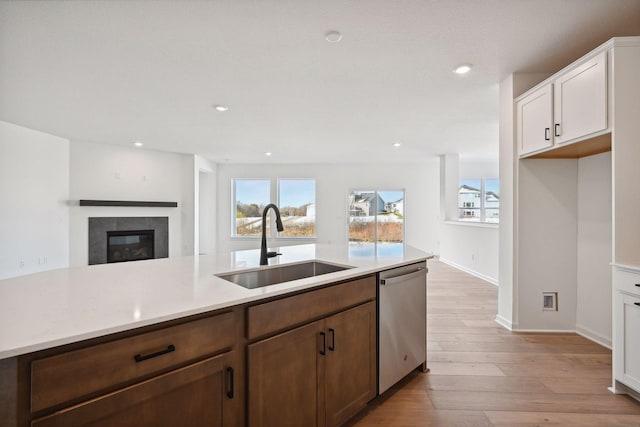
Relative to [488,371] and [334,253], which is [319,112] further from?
[488,371]

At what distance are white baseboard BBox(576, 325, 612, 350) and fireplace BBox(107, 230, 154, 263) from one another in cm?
728

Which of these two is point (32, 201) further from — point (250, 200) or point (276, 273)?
point (276, 273)

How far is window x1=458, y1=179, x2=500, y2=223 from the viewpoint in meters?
8.17

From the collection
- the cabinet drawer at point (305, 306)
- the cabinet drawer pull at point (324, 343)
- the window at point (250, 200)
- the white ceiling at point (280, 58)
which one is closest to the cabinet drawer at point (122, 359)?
the cabinet drawer at point (305, 306)

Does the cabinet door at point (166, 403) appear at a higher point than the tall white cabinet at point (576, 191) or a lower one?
lower

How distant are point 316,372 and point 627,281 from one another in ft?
6.76

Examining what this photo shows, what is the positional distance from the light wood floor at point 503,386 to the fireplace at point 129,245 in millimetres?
6096

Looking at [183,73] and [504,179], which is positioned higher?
[183,73]

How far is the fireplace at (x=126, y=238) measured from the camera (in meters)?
5.83

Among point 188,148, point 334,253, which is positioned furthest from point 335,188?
point 334,253

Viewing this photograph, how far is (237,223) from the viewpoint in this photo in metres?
8.62

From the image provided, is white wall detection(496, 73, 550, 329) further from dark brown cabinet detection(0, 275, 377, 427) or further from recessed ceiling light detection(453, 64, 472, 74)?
dark brown cabinet detection(0, 275, 377, 427)

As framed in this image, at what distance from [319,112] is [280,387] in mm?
3480

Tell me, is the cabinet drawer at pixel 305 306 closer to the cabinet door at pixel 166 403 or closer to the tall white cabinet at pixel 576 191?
the cabinet door at pixel 166 403
